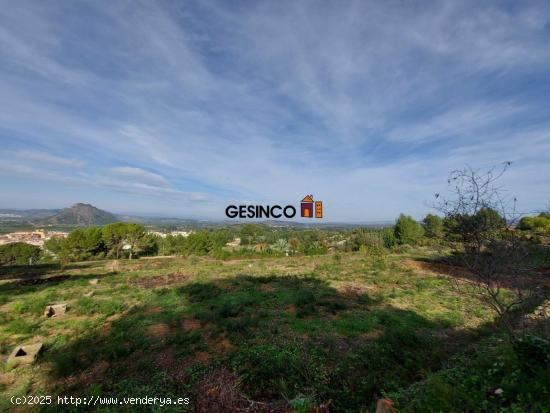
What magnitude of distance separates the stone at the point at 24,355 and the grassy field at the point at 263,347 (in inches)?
6.2

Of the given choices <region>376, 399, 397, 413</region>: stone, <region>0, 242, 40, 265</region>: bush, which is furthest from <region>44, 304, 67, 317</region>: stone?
<region>0, 242, 40, 265</region>: bush

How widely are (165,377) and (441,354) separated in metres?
5.69

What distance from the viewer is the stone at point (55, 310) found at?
31.1 ft

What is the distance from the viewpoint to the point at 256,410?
3.95 meters

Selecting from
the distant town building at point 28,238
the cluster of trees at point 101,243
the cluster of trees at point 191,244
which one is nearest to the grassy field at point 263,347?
the cluster of trees at point 101,243

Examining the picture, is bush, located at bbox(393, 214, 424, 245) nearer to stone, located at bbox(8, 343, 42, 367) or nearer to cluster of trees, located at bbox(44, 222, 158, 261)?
cluster of trees, located at bbox(44, 222, 158, 261)

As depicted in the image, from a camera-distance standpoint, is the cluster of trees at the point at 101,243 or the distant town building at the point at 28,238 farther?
the distant town building at the point at 28,238

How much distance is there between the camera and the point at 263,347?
20.2 ft

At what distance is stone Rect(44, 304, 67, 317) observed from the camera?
9.48 meters

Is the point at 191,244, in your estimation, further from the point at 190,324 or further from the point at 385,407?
the point at 385,407

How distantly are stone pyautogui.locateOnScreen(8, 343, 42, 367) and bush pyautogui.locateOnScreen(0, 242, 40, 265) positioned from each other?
114 ft

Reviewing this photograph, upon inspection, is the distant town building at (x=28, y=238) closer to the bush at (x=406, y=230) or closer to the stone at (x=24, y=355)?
the stone at (x=24, y=355)

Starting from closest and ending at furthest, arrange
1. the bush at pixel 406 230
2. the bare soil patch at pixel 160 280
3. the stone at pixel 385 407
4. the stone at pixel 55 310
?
the stone at pixel 385 407
the stone at pixel 55 310
the bare soil patch at pixel 160 280
the bush at pixel 406 230

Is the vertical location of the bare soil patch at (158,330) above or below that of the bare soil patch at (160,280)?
above
